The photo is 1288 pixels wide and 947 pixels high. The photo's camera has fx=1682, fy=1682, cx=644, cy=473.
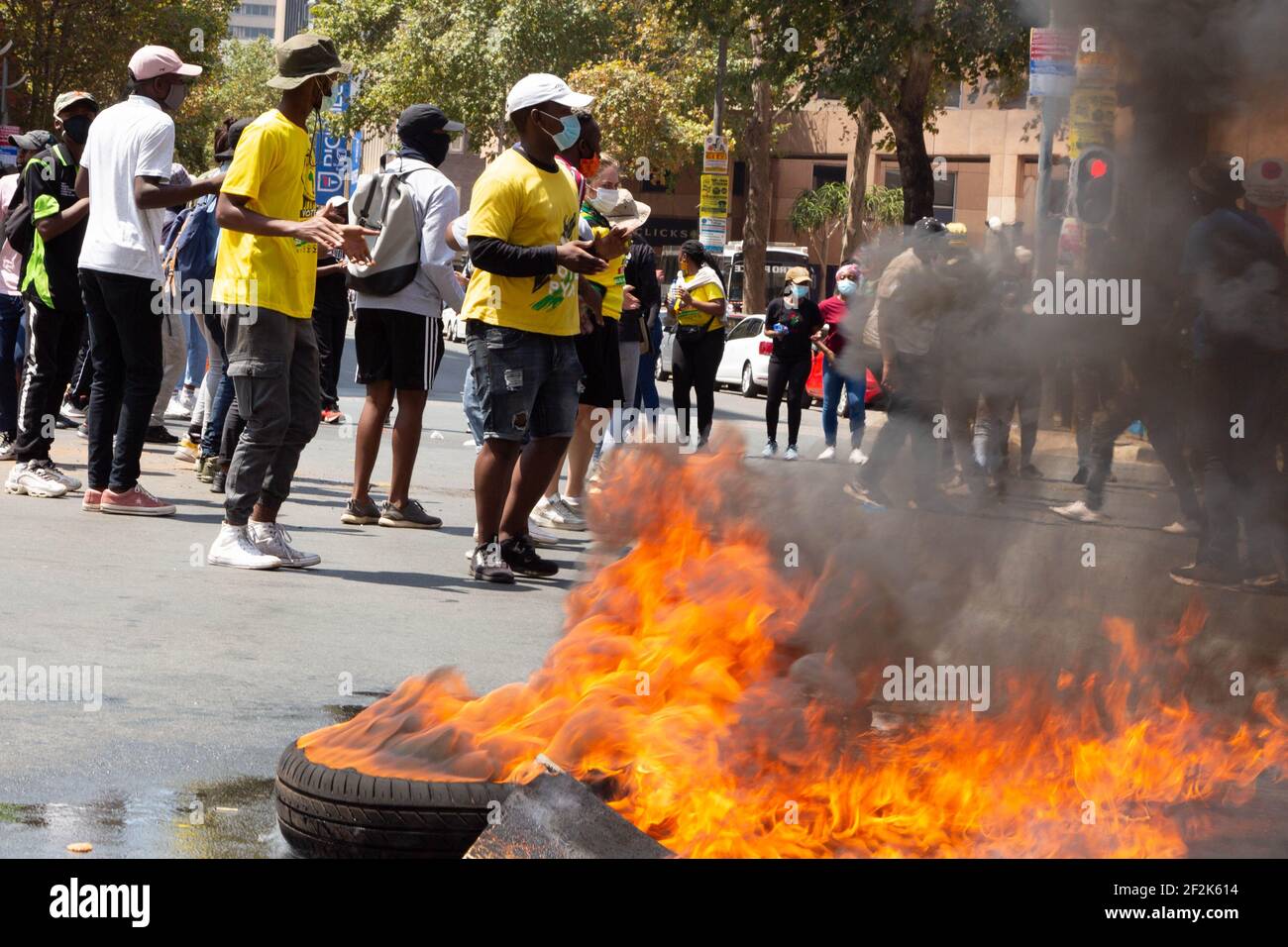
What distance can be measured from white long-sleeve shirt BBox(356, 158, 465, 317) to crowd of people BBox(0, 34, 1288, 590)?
0.01 meters

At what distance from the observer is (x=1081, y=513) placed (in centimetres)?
420

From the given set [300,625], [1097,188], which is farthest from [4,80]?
[1097,188]

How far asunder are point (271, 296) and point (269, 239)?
0.83 feet

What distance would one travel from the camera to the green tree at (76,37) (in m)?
33.3

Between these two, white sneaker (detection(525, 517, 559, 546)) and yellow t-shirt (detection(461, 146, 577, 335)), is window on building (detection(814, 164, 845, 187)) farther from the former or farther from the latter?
yellow t-shirt (detection(461, 146, 577, 335))

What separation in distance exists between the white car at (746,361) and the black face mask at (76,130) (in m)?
17.2

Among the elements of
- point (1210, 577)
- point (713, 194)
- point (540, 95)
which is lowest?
point (1210, 577)

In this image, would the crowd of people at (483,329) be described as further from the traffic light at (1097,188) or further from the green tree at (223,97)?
the green tree at (223,97)

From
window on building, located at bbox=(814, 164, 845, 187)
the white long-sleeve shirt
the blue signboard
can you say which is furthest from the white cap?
window on building, located at bbox=(814, 164, 845, 187)

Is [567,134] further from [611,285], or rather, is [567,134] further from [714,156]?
[714,156]

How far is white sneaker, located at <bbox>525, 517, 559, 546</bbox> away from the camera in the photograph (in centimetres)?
844

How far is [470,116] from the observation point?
47531mm

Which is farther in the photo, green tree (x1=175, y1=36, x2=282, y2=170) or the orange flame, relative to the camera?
green tree (x1=175, y1=36, x2=282, y2=170)

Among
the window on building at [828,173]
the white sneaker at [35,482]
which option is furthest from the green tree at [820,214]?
the white sneaker at [35,482]
